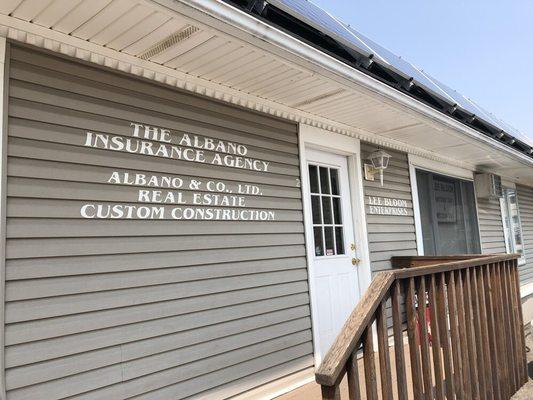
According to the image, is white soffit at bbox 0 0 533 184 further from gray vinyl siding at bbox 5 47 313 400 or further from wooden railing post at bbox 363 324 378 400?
wooden railing post at bbox 363 324 378 400

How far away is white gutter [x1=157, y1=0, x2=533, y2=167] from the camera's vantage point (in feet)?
7.07

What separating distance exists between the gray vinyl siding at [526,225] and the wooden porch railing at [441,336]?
18.8 feet

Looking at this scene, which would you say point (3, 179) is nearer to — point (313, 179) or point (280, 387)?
point (280, 387)

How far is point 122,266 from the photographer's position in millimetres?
2564

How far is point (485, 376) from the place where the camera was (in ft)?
9.77

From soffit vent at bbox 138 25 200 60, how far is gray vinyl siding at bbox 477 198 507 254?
6453mm

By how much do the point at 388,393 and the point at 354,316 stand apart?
46 centimetres

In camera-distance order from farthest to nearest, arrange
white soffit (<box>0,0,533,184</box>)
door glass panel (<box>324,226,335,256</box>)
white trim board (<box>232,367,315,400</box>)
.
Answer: door glass panel (<box>324,226,335,256</box>)
white trim board (<box>232,367,315,400</box>)
white soffit (<box>0,0,533,184</box>)

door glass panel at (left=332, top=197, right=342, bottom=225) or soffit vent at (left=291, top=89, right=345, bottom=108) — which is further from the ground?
soffit vent at (left=291, top=89, right=345, bottom=108)

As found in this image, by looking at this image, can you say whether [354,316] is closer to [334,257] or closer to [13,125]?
[13,125]

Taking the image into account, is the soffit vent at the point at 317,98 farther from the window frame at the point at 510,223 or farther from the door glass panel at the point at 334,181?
the window frame at the point at 510,223

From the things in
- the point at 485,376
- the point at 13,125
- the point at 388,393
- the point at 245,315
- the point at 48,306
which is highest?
the point at 13,125

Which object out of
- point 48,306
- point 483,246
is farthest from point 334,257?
point 483,246

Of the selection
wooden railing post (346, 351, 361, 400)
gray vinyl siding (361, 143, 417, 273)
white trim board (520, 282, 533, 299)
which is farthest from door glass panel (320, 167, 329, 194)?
white trim board (520, 282, 533, 299)
